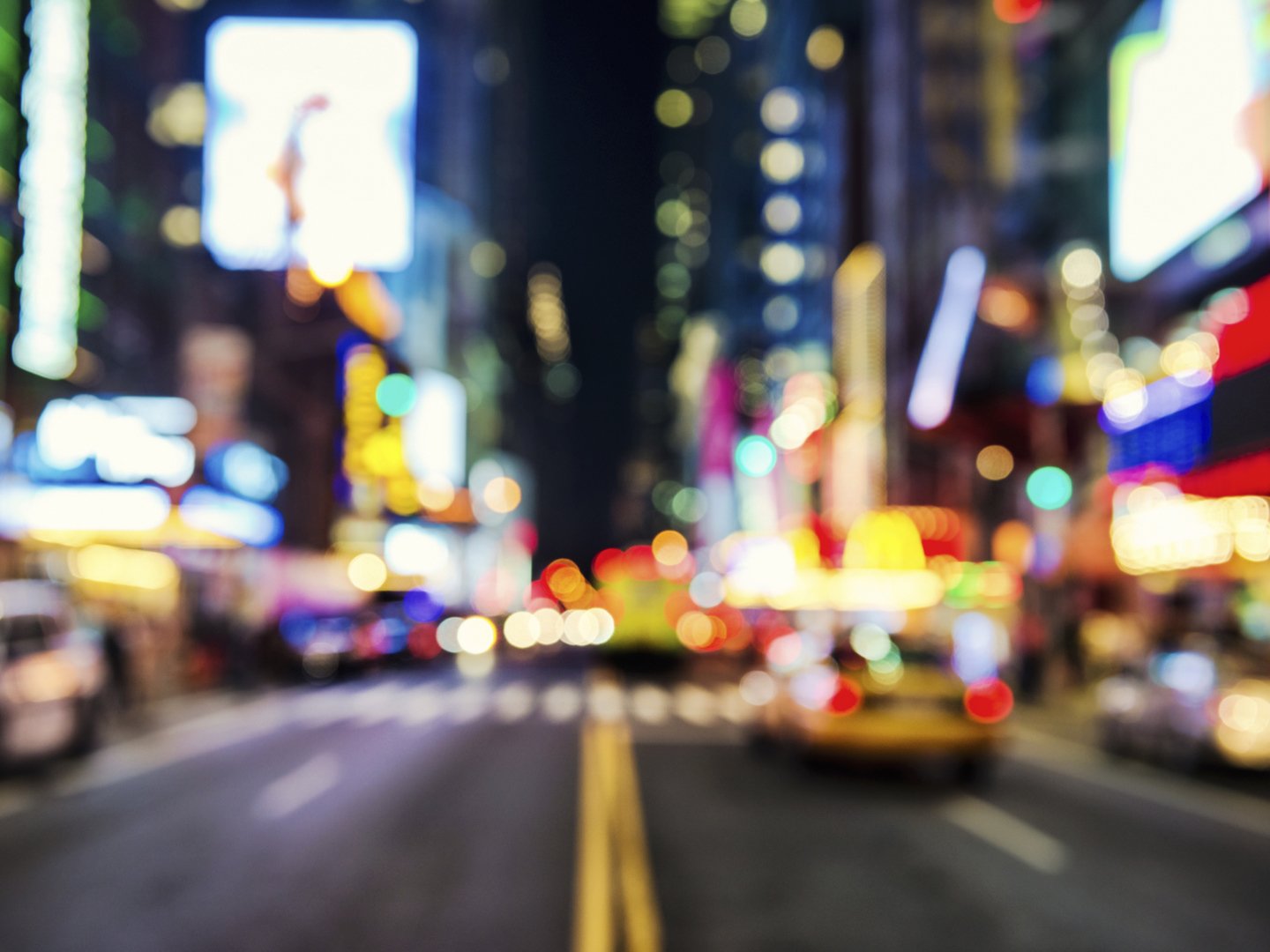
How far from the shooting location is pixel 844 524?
65875 mm

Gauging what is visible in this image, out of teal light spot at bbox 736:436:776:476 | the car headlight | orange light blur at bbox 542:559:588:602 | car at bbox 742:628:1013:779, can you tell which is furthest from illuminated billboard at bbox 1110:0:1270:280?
orange light blur at bbox 542:559:588:602

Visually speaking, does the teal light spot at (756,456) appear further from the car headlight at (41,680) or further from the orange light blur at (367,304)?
the car headlight at (41,680)

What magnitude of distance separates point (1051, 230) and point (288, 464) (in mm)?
36625

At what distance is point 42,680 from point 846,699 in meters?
9.17

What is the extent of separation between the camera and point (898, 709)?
42.6 ft

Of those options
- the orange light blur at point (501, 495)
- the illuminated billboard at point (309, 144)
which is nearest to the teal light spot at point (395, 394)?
the illuminated billboard at point (309, 144)

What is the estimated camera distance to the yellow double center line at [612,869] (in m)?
6.52

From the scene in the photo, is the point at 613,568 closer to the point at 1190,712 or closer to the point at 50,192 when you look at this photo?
the point at 50,192

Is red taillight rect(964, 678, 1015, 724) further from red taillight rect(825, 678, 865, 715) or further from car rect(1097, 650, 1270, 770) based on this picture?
car rect(1097, 650, 1270, 770)

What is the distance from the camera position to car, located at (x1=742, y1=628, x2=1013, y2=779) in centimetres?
1289

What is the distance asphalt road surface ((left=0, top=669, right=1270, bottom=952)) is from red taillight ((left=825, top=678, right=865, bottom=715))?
3.05 feet

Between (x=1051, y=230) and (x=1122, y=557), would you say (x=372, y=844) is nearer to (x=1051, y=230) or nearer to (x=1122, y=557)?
(x=1122, y=557)

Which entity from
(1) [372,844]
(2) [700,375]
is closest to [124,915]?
(1) [372,844]

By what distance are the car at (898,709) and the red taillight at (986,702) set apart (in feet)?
0.04
